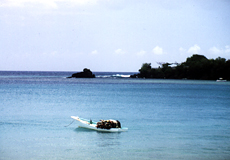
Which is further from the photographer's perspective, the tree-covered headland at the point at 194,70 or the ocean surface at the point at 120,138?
the tree-covered headland at the point at 194,70

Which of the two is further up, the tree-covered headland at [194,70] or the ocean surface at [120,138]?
the tree-covered headland at [194,70]

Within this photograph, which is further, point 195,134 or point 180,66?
point 180,66

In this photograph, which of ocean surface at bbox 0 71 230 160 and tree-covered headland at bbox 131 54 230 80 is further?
tree-covered headland at bbox 131 54 230 80

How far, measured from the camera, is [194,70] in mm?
160000

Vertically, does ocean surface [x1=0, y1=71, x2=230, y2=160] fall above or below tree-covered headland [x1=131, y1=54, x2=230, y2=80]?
below

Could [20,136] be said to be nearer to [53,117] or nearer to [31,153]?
[31,153]

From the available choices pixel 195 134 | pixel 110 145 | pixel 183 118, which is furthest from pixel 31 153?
pixel 183 118

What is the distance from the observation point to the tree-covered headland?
503ft

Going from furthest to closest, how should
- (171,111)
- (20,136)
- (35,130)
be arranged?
1. (171,111)
2. (35,130)
3. (20,136)

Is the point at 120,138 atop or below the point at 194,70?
below

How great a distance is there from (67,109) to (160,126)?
664 inches

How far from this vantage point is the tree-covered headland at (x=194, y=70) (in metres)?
153

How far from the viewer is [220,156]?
22.6 metres

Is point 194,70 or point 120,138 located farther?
point 194,70
